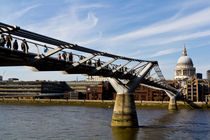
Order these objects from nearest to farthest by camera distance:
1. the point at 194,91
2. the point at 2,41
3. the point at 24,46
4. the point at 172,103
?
the point at 2,41 < the point at 24,46 < the point at 172,103 < the point at 194,91

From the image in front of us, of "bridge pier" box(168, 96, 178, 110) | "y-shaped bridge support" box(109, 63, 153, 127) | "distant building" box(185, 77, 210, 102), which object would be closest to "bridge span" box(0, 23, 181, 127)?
"y-shaped bridge support" box(109, 63, 153, 127)

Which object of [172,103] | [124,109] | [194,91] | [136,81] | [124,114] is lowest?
[172,103]

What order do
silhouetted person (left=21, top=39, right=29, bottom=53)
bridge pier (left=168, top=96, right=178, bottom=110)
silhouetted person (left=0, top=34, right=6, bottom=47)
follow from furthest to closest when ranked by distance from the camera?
bridge pier (left=168, top=96, right=178, bottom=110) → silhouetted person (left=21, top=39, right=29, bottom=53) → silhouetted person (left=0, top=34, right=6, bottom=47)

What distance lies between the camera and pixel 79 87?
7244 inches

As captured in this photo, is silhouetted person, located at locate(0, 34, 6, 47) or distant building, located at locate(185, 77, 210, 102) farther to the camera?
distant building, located at locate(185, 77, 210, 102)

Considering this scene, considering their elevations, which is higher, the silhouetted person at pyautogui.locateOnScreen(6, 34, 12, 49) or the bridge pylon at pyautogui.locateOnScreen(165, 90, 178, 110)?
the silhouetted person at pyautogui.locateOnScreen(6, 34, 12, 49)

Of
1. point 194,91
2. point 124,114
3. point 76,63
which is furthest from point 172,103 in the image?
point 76,63

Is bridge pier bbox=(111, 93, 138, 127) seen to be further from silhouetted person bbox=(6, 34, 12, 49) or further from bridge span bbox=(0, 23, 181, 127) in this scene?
silhouetted person bbox=(6, 34, 12, 49)

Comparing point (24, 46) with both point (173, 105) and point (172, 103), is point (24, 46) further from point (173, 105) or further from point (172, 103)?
point (172, 103)

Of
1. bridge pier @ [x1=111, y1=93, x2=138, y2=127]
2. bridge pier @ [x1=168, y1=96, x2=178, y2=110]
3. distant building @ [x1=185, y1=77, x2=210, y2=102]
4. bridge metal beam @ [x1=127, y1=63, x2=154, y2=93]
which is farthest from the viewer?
distant building @ [x1=185, y1=77, x2=210, y2=102]

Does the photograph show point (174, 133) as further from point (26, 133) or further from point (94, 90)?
point (94, 90)

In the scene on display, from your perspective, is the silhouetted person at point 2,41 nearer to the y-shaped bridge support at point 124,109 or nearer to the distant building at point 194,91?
the y-shaped bridge support at point 124,109

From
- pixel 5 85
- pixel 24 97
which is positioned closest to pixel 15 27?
pixel 24 97

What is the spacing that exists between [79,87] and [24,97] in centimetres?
4002
